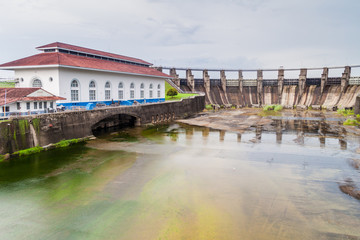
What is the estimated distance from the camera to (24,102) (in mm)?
23297

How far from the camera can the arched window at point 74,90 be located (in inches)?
1236

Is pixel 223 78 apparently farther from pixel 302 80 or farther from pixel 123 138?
pixel 123 138

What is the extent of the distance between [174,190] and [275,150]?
12.8 metres

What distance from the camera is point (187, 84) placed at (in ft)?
243

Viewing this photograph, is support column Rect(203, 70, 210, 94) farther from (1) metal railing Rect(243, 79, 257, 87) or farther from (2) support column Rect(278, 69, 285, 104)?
(2) support column Rect(278, 69, 285, 104)

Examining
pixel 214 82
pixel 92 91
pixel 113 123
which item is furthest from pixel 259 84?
pixel 92 91

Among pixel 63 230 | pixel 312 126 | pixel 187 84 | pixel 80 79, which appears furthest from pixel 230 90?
pixel 63 230

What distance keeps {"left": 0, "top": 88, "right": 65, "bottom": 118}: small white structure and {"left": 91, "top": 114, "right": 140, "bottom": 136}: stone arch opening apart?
7.90m

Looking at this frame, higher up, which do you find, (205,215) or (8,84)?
(8,84)

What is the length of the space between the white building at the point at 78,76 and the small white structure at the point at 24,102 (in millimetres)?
4001

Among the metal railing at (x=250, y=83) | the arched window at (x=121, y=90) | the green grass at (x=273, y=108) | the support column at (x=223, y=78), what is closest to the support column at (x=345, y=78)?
the green grass at (x=273, y=108)

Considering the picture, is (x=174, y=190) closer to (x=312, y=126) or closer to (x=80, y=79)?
(x=80, y=79)

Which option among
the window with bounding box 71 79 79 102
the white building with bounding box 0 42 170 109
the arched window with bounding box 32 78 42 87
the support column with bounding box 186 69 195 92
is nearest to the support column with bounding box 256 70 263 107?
the support column with bounding box 186 69 195 92

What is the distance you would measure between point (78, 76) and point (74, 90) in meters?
1.73
